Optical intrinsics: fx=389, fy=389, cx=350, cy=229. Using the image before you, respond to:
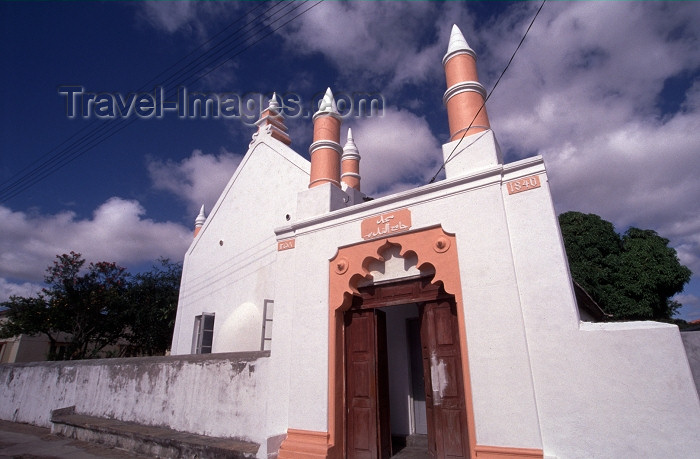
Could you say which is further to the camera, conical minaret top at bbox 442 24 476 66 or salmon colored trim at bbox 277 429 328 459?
conical minaret top at bbox 442 24 476 66

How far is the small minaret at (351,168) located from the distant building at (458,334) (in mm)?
3649

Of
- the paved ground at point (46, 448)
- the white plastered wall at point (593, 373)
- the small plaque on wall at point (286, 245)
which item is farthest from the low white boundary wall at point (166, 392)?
the white plastered wall at point (593, 373)

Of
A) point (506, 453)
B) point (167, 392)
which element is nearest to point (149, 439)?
point (167, 392)

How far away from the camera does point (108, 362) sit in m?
9.04

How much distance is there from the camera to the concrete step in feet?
18.6

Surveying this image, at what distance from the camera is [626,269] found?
1561 cm

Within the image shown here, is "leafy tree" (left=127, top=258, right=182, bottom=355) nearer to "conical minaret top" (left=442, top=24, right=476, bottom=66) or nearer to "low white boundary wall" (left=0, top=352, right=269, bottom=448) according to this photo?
"low white boundary wall" (left=0, top=352, right=269, bottom=448)

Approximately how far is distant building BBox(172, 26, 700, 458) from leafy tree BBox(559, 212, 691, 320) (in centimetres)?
1210

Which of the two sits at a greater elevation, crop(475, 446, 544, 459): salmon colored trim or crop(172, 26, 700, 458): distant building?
crop(172, 26, 700, 458): distant building

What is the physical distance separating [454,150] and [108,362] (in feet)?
29.5

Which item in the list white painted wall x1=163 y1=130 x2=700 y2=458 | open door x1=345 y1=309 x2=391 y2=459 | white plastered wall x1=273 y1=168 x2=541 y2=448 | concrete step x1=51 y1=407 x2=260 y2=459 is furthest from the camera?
concrete step x1=51 y1=407 x2=260 y2=459

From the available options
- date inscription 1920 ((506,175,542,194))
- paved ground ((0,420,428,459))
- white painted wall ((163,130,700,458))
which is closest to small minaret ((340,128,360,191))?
white painted wall ((163,130,700,458))

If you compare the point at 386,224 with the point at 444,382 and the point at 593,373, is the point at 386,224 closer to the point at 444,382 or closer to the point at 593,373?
the point at 444,382

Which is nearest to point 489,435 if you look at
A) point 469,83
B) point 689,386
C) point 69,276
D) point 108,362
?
point 689,386
